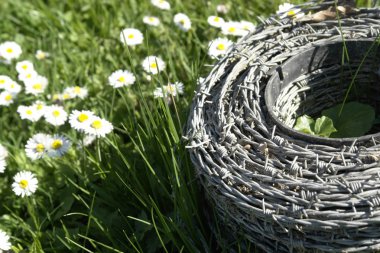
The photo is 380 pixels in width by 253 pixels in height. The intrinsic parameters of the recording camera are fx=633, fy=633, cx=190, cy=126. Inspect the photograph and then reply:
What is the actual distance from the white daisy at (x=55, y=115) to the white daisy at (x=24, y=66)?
0.39 meters

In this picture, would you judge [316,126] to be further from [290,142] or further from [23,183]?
[23,183]

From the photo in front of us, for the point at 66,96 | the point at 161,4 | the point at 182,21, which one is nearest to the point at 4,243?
the point at 66,96

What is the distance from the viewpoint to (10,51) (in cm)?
311

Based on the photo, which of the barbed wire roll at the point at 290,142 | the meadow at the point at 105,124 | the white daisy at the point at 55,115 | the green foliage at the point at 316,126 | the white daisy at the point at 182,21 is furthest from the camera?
the white daisy at the point at 182,21

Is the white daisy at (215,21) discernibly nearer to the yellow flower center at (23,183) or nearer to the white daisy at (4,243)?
the yellow flower center at (23,183)

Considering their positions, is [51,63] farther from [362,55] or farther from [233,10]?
[362,55]

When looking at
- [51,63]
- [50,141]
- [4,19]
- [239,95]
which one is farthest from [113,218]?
[4,19]

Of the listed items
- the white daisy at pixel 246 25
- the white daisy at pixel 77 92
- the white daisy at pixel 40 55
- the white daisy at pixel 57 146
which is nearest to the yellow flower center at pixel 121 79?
the white daisy at pixel 77 92

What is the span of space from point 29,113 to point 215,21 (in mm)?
944

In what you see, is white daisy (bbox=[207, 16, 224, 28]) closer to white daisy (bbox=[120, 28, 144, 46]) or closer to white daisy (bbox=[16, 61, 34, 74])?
white daisy (bbox=[120, 28, 144, 46])

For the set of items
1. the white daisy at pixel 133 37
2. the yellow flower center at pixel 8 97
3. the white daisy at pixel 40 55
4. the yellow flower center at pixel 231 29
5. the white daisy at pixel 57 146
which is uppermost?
the yellow flower center at pixel 231 29

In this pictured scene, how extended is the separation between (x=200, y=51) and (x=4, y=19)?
3.97 feet

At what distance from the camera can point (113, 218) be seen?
2211mm

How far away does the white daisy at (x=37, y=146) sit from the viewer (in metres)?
2.45
